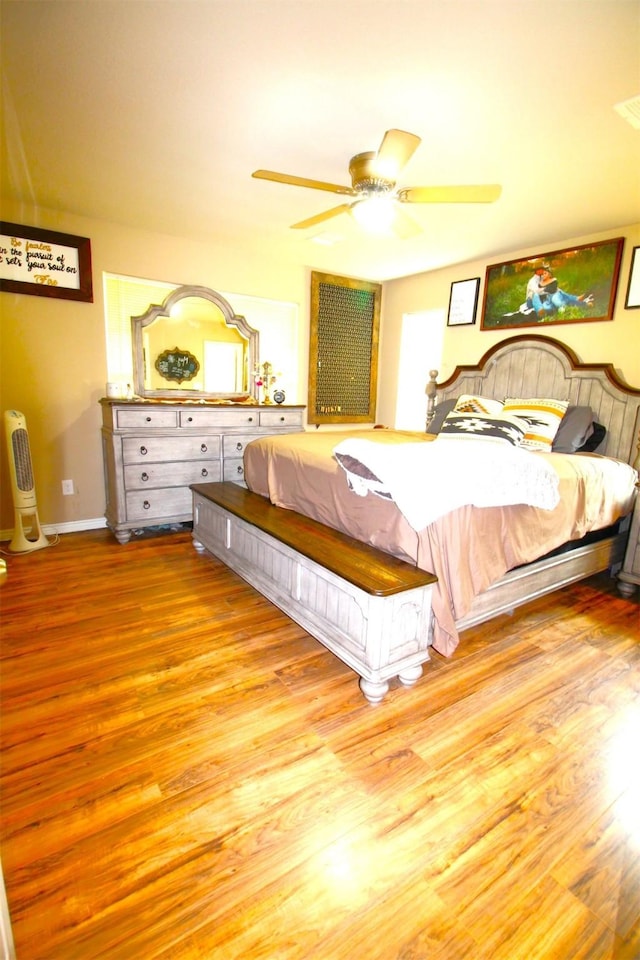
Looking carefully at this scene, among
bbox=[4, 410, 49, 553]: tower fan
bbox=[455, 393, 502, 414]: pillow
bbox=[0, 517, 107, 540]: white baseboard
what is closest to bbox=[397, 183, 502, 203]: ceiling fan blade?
bbox=[455, 393, 502, 414]: pillow

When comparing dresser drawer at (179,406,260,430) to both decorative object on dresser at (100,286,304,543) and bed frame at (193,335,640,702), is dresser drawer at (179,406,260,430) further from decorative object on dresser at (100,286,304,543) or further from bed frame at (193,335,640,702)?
bed frame at (193,335,640,702)

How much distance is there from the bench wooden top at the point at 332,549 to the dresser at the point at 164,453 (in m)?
0.73

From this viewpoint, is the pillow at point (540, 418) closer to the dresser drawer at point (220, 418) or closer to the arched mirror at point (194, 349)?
the dresser drawer at point (220, 418)

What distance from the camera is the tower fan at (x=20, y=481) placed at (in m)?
3.11

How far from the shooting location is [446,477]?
1907 mm

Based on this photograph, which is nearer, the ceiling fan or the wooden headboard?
the ceiling fan

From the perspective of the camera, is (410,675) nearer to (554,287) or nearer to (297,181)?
(297,181)

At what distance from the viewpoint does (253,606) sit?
2.58 m

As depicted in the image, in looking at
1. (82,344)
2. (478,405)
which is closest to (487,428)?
(478,405)

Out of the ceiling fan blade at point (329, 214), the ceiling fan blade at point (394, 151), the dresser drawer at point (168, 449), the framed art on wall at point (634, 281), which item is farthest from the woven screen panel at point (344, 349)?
the ceiling fan blade at point (394, 151)

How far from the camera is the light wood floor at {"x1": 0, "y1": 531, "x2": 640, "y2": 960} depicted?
41.5 inches

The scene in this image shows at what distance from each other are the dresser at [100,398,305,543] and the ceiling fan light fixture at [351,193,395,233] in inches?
76.6

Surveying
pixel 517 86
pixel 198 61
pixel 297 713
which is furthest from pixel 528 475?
pixel 198 61

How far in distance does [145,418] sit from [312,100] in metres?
2.34
